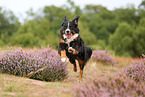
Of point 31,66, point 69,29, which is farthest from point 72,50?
point 31,66

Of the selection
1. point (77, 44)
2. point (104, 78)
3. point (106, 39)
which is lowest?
point (106, 39)

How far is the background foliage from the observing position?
28.7 metres

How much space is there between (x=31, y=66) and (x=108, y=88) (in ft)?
9.66

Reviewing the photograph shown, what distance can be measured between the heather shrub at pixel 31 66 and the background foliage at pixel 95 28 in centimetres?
946

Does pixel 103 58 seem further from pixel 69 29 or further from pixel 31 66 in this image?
pixel 31 66

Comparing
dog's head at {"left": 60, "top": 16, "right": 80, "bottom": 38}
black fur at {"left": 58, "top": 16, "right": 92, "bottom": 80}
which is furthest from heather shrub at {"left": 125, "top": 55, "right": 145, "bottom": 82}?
dog's head at {"left": 60, "top": 16, "right": 80, "bottom": 38}

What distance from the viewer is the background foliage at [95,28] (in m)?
28.7

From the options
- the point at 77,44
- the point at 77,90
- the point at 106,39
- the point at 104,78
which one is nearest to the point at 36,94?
the point at 77,90

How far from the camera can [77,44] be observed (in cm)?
601

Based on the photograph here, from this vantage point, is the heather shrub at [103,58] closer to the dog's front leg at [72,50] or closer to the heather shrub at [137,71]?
the heather shrub at [137,71]

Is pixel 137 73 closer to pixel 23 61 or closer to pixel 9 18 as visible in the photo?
pixel 23 61

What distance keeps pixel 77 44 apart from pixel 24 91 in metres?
2.52

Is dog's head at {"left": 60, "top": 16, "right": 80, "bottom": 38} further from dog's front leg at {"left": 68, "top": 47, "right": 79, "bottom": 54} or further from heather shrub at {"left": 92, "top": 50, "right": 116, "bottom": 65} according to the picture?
heather shrub at {"left": 92, "top": 50, "right": 116, "bottom": 65}

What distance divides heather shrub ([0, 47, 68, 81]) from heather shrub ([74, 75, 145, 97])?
2.25 meters
